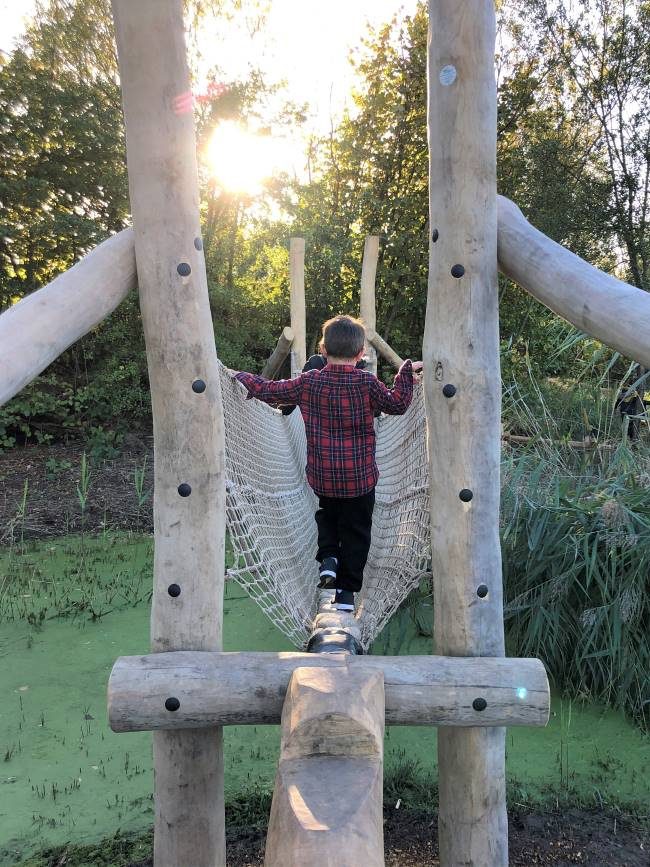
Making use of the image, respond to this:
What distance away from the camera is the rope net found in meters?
1.79

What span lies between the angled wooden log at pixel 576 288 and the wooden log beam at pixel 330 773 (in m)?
0.65

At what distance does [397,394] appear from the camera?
80.4 inches

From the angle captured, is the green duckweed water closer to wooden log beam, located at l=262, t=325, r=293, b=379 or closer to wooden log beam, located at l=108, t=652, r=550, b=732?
wooden log beam, located at l=108, t=652, r=550, b=732

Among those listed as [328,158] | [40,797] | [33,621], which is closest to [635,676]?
[40,797]

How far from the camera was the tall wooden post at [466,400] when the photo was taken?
4.40 feet

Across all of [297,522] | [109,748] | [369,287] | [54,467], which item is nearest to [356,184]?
[369,287]

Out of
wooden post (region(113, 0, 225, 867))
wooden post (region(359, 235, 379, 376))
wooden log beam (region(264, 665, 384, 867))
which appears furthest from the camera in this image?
wooden post (region(359, 235, 379, 376))

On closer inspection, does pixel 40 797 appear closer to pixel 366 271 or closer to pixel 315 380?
pixel 315 380

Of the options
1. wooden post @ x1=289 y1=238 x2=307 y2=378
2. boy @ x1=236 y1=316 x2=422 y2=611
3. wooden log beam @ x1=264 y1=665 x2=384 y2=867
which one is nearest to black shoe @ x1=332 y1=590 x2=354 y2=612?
boy @ x1=236 y1=316 x2=422 y2=611

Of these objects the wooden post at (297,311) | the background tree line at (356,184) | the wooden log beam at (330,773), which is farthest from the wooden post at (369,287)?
the wooden log beam at (330,773)

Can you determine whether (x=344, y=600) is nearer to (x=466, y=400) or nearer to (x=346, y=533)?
(x=346, y=533)

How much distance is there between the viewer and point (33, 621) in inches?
116

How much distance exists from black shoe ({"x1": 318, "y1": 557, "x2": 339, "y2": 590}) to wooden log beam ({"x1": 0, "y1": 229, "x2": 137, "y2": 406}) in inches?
42.6

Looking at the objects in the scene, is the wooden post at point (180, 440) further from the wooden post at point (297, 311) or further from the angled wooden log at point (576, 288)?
the wooden post at point (297, 311)
